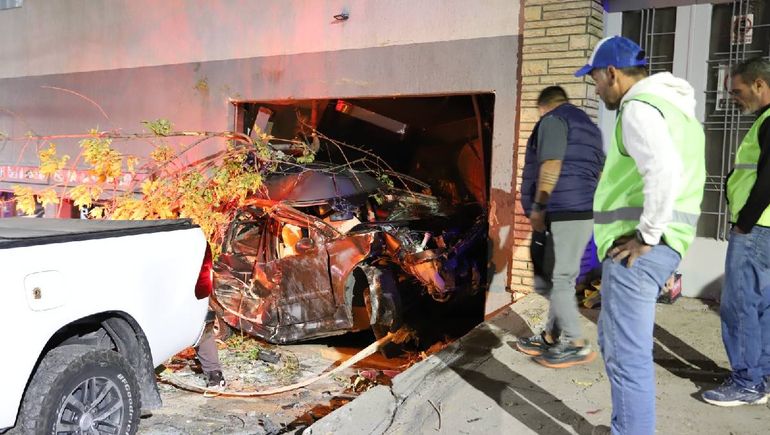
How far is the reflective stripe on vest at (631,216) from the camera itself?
277cm

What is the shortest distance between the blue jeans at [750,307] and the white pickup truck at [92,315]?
3310 millimetres

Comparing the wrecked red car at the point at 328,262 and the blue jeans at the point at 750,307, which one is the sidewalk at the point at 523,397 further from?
the wrecked red car at the point at 328,262

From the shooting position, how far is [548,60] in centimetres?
654

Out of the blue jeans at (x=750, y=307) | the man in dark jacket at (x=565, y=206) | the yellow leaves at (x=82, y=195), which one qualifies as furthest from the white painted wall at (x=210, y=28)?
the blue jeans at (x=750, y=307)

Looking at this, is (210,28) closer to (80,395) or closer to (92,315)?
(92,315)

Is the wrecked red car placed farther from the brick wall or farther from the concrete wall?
the concrete wall

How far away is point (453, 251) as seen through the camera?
678cm

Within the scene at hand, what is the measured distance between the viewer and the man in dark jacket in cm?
435

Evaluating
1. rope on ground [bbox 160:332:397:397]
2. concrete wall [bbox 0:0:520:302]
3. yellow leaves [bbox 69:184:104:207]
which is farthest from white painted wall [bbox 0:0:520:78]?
rope on ground [bbox 160:332:397:397]

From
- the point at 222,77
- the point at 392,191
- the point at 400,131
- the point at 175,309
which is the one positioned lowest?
the point at 175,309

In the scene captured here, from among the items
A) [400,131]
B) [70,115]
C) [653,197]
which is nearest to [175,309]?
[653,197]

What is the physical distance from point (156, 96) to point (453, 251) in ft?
19.1

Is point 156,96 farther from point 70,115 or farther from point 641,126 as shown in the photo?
point 641,126

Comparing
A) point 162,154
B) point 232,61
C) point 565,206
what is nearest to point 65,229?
point 565,206
